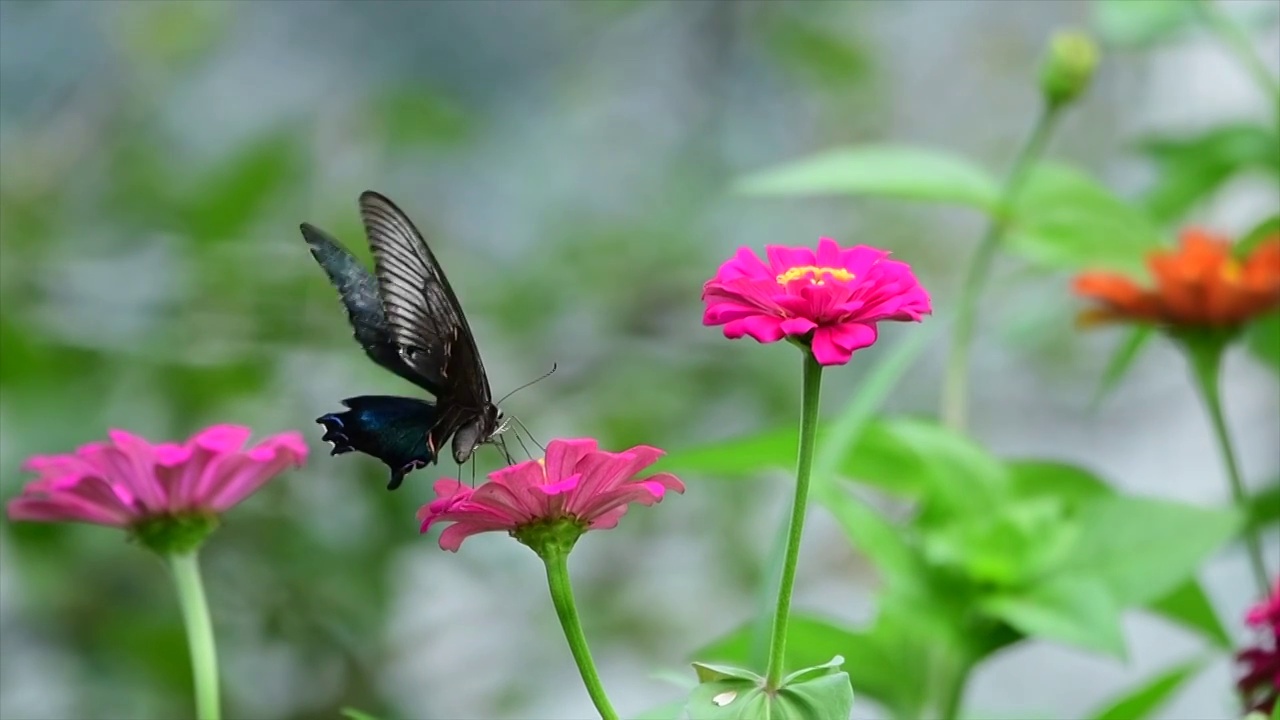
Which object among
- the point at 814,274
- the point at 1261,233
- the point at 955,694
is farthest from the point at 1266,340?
the point at 814,274

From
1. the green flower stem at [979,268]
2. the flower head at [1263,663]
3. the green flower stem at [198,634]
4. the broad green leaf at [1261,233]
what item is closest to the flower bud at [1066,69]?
the green flower stem at [979,268]

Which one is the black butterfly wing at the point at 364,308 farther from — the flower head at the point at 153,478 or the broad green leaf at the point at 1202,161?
the broad green leaf at the point at 1202,161

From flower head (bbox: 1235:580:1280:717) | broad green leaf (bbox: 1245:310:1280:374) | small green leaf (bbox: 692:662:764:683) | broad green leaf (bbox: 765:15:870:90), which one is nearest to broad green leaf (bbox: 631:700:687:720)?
small green leaf (bbox: 692:662:764:683)

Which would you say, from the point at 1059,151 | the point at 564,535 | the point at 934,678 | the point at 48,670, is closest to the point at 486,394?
the point at 564,535

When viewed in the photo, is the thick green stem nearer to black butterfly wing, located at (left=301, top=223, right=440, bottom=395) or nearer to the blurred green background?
the blurred green background

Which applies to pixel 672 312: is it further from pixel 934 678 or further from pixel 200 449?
pixel 200 449
